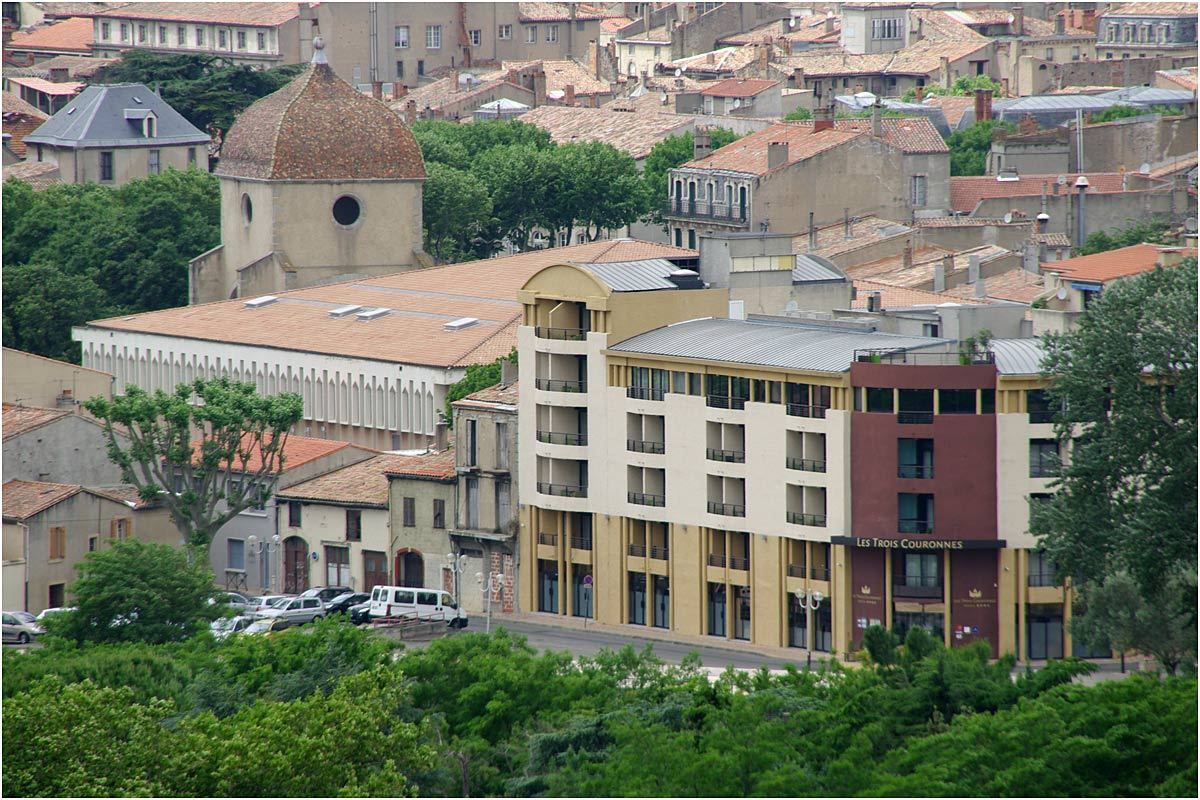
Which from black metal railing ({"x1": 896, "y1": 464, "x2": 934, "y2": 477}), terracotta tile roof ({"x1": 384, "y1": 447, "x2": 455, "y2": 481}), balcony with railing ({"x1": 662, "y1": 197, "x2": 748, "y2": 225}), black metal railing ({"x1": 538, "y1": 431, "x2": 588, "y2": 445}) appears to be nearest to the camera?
black metal railing ({"x1": 896, "y1": 464, "x2": 934, "y2": 477})

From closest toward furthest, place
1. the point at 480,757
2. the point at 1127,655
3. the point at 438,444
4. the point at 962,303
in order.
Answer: the point at 480,757
the point at 1127,655
the point at 438,444
the point at 962,303

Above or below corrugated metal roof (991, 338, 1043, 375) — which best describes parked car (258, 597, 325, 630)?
below

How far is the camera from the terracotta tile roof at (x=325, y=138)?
501ft

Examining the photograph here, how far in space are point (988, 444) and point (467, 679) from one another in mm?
21960

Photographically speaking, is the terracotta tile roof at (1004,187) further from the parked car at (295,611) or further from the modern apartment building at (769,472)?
the parked car at (295,611)

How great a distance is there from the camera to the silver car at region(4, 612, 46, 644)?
10456cm

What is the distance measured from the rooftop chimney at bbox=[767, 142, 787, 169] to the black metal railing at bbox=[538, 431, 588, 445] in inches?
2143

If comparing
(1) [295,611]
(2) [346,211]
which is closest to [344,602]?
(1) [295,611]

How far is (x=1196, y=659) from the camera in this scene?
86.5 metres

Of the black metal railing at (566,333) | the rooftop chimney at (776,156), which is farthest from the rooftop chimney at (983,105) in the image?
the black metal railing at (566,333)

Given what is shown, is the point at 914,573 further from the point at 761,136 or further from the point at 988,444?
the point at 761,136

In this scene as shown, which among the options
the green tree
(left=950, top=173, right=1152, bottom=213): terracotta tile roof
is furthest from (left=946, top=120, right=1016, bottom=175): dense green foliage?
the green tree

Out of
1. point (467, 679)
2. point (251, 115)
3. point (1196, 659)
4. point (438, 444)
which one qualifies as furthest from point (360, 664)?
point (251, 115)

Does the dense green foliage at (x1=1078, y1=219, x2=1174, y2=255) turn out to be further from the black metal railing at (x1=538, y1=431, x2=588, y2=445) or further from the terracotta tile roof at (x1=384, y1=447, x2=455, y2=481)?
the black metal railing at (x1=538, y1=431, x2=588, y2=445)
